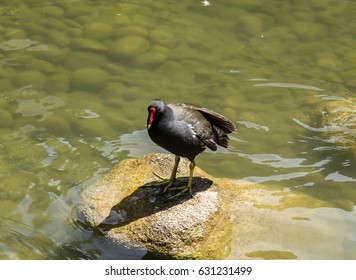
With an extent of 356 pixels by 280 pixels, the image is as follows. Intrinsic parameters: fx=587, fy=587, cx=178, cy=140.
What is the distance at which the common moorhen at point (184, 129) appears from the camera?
4926mm

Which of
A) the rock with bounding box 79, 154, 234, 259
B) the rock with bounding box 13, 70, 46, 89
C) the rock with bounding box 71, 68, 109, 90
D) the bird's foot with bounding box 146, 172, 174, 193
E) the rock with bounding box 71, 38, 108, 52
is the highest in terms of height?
the rock with bounding box 71, 38, 108, 52

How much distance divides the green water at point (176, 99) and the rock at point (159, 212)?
0.51ft

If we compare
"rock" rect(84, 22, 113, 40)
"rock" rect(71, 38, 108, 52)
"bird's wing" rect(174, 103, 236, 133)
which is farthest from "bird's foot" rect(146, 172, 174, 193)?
"rock" rect(84, 22, 113, 40)

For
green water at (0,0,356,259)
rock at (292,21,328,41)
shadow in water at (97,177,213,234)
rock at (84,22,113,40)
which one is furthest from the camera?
rock at (292,21,328,41)

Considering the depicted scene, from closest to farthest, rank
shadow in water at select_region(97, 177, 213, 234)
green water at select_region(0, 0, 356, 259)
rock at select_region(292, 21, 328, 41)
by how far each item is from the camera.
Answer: shadow in water at select_region(97, 177, 213, 234) → green water at select_region(0, 0, 356, 259) → rock at select_region(292, 21, 328, 41)

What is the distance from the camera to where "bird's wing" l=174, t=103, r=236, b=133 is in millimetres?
5398

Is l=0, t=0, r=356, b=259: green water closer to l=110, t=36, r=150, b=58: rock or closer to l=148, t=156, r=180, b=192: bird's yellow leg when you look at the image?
l=110, t=36, r=150, b=58: rock

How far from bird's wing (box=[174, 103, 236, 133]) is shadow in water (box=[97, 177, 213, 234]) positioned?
557 mm

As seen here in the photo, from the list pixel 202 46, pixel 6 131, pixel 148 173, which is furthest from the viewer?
pixel 202 46

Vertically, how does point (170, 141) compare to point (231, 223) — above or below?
above

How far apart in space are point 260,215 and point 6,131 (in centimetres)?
322
